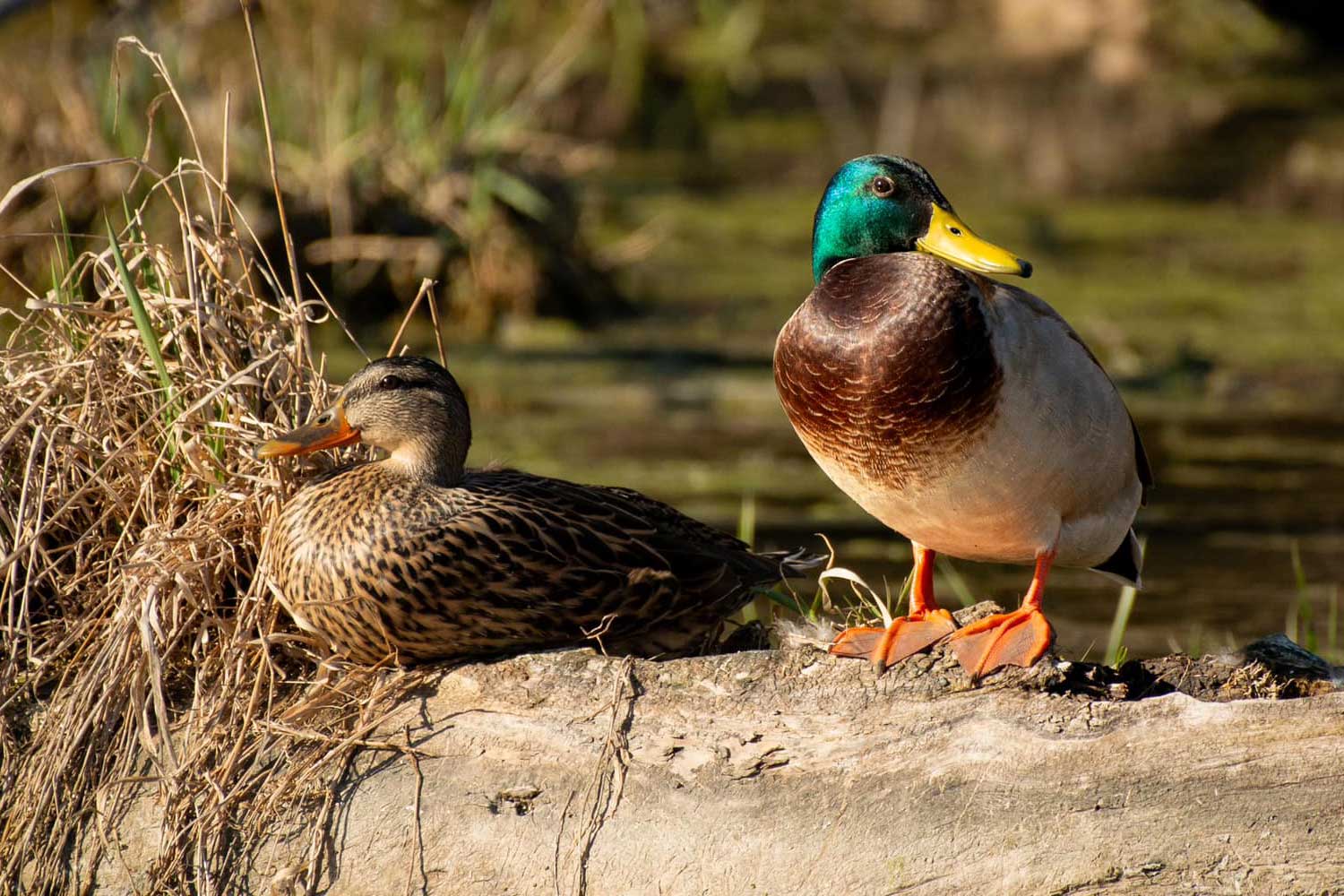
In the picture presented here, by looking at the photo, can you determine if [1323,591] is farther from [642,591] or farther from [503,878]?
Result: [503,878]

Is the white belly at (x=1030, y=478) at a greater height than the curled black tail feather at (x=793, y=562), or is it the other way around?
the white belly at (x=1030, y=478)

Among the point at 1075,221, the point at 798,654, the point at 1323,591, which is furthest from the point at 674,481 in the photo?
the point at 1075,221

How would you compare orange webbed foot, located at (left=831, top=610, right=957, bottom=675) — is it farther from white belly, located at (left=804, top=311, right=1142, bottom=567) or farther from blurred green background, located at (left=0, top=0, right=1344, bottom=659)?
blurred green background, located at (left=0, top=0, right=1344, bottom=659)

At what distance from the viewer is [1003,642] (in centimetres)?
290

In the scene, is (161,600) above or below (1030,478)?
below

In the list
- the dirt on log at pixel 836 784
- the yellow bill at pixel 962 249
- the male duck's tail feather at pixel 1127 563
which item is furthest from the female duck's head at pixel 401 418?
the male duck's tail feather at pixel 1127 563

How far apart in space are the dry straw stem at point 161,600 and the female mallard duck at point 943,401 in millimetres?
830

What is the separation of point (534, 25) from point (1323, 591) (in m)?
9.34

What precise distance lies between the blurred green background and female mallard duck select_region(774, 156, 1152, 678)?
3.72 ft

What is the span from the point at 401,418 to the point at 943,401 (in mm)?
916

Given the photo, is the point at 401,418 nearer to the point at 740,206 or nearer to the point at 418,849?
the point at 418,849

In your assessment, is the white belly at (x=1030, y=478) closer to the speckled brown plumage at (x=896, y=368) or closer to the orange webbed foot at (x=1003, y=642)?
the speckled brown plumage at (x=896, y=368)

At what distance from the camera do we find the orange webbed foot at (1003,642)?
287 cm

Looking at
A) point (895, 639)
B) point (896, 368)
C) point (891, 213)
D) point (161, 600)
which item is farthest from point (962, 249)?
point (161, 600)
